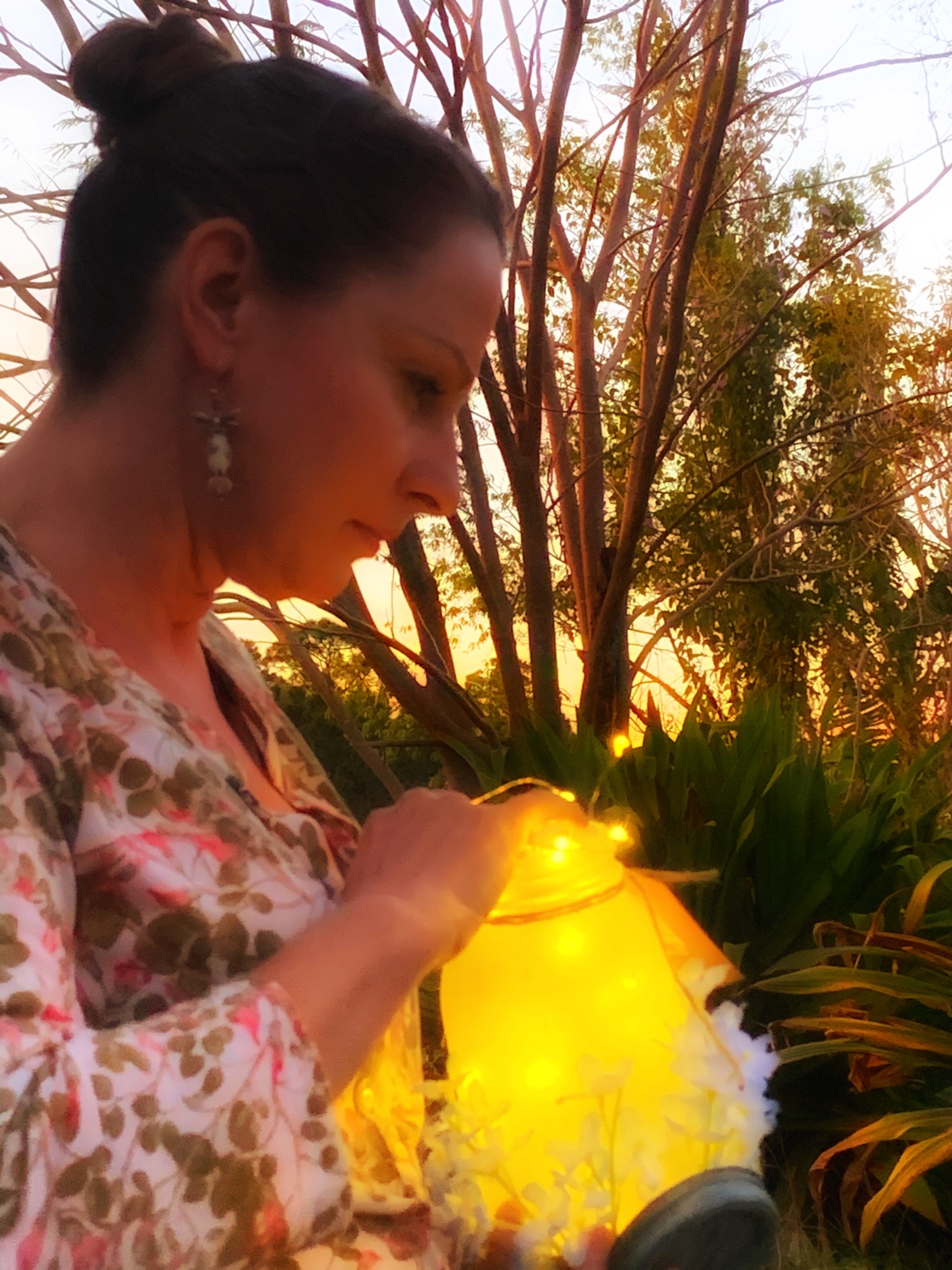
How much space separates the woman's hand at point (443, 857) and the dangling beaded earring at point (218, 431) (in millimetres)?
226

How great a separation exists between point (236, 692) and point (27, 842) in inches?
13.0

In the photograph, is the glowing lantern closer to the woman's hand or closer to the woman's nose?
the woman's hand

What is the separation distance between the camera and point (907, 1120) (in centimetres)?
98

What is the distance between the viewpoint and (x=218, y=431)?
57 cm

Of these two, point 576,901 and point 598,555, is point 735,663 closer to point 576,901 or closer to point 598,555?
point 598,555

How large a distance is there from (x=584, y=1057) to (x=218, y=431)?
404 millimetres

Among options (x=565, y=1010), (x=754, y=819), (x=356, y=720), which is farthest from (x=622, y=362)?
(x=565, y=1010)

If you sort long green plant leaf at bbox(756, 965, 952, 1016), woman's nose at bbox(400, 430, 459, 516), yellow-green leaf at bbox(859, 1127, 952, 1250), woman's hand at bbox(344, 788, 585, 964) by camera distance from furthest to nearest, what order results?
long green plant leaf at bbox(756, 965, 952, 1016) < yellow-green leaf at bbox(859, 1127, 952, 1250) < woman's nose at bbox(400, 430, 459, 516) < woman's hand at bbox(344, 788, 585, 964)

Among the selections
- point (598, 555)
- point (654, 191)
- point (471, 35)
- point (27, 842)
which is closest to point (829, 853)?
point (598, 555)

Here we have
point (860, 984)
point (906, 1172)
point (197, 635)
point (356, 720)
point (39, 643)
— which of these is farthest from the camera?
point (356, 720)

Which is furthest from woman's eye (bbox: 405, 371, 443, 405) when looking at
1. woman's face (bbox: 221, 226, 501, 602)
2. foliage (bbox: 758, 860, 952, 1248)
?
foliage (bbox: 758, 860, 952, 1248)

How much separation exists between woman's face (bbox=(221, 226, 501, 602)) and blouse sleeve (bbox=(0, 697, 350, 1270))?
20 centimetres

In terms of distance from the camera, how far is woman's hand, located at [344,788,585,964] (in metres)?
0.50

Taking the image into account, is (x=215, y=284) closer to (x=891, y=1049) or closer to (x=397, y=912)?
(x=397, y=912)
